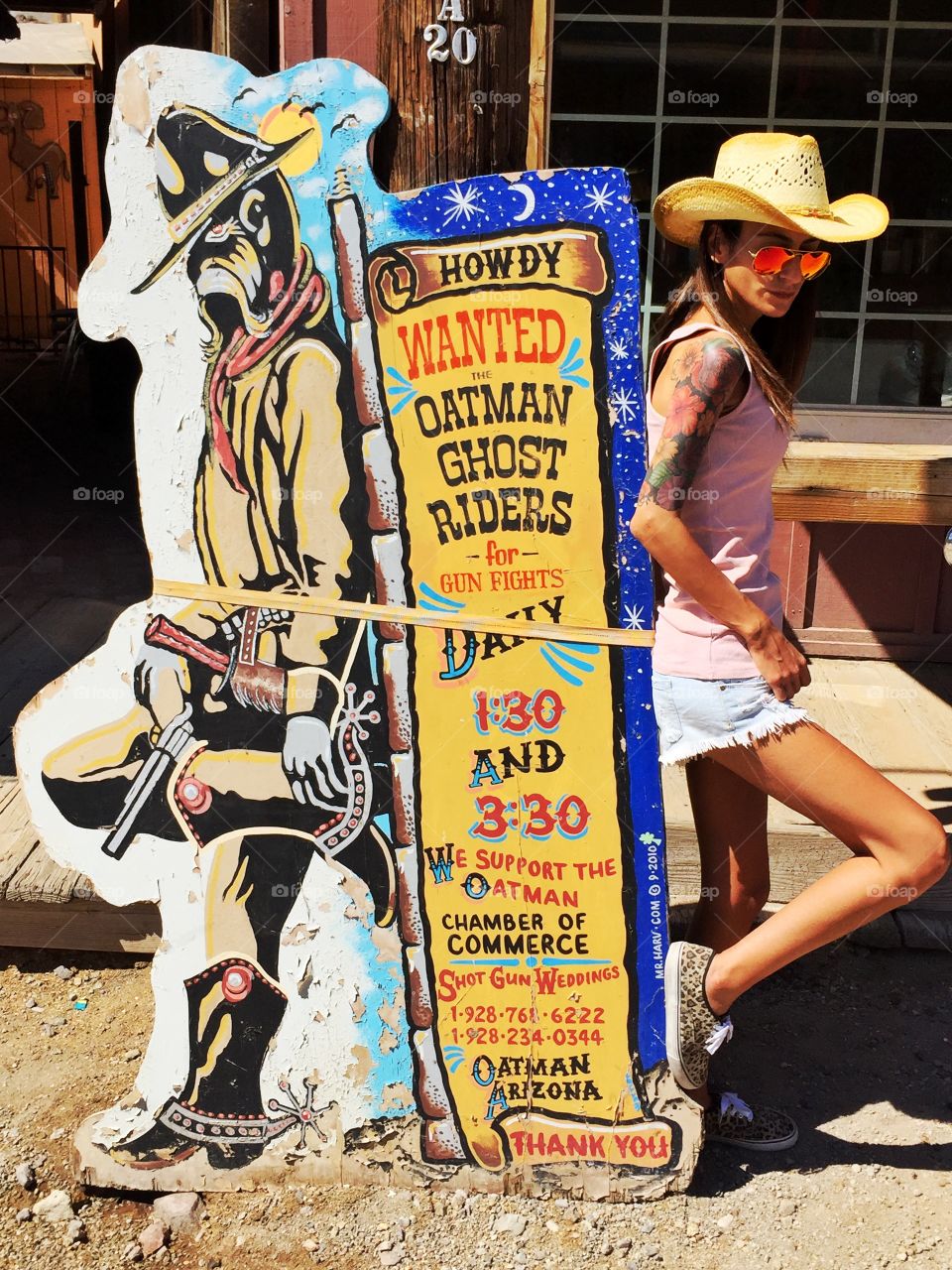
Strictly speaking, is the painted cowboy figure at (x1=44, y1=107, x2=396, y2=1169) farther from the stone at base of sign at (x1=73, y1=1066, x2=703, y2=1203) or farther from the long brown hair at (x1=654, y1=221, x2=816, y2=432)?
the long brown hair at (x1=654, y1=221, x2=816, y2=432)

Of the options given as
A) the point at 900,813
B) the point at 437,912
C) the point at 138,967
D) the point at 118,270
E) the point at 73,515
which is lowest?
the point at 73,515

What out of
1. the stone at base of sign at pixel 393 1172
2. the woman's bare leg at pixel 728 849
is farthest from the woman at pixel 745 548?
the stone at base of sign at pixel 393 1172

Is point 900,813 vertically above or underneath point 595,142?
underneath

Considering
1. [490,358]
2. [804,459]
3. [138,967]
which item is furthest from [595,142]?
[138,967]

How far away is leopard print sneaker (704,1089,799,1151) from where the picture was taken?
2.77m

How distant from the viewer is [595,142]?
5254mm

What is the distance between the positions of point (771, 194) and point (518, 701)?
1.06 meters

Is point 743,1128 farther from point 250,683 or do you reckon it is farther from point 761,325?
point 761,325

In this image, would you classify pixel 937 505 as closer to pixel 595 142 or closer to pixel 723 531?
pixel 723 531

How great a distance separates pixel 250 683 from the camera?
255cm

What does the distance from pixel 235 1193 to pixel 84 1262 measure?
0.31 metres

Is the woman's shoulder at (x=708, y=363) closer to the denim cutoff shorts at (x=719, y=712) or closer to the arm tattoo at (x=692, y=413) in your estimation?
the arm tattoo at (x=692, y=413)

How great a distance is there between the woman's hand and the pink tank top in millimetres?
24

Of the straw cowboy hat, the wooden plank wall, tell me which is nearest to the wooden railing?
the straw cowboy hat
